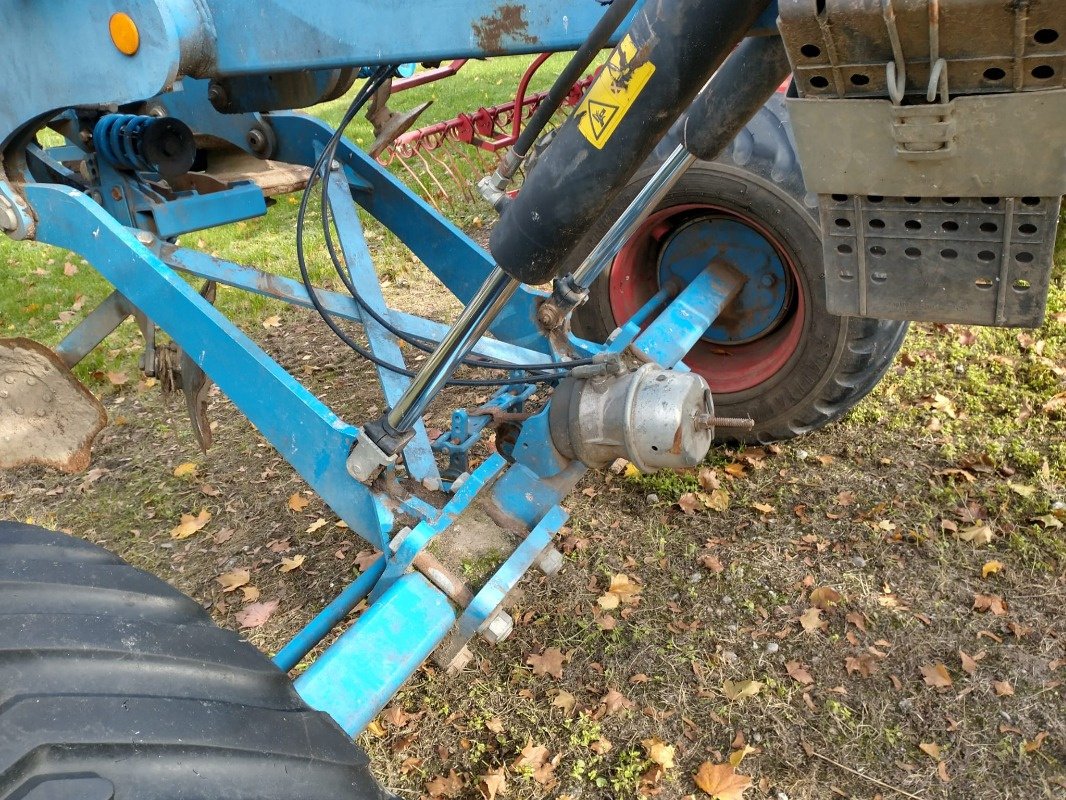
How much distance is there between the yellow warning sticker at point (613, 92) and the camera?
130 cm

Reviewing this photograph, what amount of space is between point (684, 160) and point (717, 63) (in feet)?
2.25

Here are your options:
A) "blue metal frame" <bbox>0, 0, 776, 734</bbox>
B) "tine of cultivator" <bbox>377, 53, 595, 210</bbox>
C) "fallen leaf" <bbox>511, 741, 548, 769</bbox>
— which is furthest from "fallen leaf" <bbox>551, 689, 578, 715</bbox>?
"tine of cultivator" <bbox>377, 53, 595, 210</bbox>

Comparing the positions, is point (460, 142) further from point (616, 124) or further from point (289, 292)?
point (616, 124)

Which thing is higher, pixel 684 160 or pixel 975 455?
pixel 684 160

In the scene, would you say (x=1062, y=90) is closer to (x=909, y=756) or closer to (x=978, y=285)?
(x=978, y=285)

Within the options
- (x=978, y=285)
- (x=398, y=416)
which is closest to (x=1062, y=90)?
(x=978, y=285)

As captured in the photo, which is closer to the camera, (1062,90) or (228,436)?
(1062,90)

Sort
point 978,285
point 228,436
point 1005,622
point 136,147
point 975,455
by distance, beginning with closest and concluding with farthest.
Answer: point 978,285, point 1005,622, point 136,147, point 975,455, point 228,436

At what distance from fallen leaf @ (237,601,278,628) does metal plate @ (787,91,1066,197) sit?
2409mm

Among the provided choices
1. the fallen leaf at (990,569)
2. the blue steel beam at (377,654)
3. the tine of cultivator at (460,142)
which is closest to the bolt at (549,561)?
the blue steel beam at (377,654)

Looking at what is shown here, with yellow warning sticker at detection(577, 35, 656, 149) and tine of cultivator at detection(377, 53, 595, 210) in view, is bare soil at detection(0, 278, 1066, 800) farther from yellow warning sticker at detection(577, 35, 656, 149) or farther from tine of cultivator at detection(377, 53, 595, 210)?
tine of cultivator at detection(377, 53, 595, 210)

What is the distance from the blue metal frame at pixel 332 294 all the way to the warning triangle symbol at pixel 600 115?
0.27 m

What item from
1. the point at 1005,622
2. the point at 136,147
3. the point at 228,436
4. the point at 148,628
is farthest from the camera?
the point at 228,436

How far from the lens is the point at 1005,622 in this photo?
263 centimetres
